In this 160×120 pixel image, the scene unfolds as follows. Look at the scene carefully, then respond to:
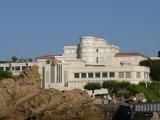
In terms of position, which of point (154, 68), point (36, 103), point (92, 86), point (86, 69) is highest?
point (86, 69)

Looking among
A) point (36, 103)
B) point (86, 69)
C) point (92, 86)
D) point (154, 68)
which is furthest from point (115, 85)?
point (36, 103)

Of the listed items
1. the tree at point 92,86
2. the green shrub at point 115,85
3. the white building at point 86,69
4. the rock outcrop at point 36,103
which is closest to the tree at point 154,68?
the white building at point 86,69

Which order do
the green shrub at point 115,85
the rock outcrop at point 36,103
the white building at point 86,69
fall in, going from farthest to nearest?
1. the white building at point 86,69
2. the green shrub at point 115,85
3. the rock outcrop at point 36,103

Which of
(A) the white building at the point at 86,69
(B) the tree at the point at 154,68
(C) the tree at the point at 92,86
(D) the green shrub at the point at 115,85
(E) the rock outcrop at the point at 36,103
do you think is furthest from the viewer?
(B) the tree at the point at 154,68

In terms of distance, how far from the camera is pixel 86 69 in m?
122

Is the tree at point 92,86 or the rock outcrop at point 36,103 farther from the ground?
the rock outcrop at point 36,103

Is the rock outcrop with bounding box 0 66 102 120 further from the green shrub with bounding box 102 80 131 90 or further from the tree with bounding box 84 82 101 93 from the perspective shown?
the tree with bounding box 84 82 101 93

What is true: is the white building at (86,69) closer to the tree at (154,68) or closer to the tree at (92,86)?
the tree at (92,86)

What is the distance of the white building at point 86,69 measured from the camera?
11844 centimetres

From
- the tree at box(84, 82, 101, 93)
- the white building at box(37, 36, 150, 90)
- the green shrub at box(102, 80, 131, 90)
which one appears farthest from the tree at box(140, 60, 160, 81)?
the tree at box(84, 82, 101, 93)

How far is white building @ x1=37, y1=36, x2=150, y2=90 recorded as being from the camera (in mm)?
118438

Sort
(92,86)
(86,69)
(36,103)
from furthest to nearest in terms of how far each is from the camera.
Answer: (86,69) < (92,86) < (36,103)

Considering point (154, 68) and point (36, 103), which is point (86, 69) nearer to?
point (154, 68)

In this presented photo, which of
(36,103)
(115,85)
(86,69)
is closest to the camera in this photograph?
(36,103)
